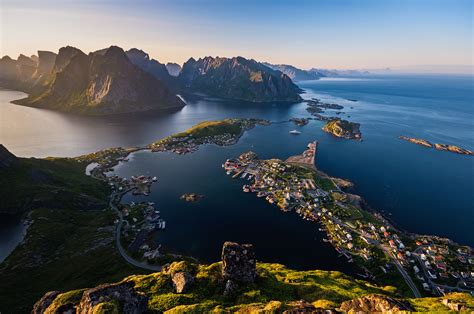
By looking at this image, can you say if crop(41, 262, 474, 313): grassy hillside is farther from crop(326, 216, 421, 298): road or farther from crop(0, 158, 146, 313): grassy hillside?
crop(0, 158, 146, 313): grassy hillside

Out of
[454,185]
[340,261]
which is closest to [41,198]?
[340,261]

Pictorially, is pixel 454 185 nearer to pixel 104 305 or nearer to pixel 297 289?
pixel 297 289

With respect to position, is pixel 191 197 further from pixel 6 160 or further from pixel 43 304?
pixel 6 160

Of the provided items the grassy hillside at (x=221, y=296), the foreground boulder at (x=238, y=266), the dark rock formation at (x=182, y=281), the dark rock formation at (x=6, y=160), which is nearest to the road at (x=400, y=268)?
the grassy hillside at (x=221, y=296)

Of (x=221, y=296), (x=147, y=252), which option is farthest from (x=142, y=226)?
(x=221, y=296)

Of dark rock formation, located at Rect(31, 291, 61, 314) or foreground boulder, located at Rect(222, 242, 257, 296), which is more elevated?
foreground boulder, located at Rect(222, 242, 257, 296)

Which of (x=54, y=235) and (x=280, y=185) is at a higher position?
(x=54, y=235)

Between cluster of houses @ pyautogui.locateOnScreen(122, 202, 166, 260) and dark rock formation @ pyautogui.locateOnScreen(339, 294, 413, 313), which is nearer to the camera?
dark rock formation @ pyautogui.locateOnScreen(339, 294, 413, 313)

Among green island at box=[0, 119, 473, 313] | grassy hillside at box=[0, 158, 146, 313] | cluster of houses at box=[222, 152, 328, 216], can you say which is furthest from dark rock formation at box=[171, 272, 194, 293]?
cluster of houses at box=[222, 152, 328, 216]
